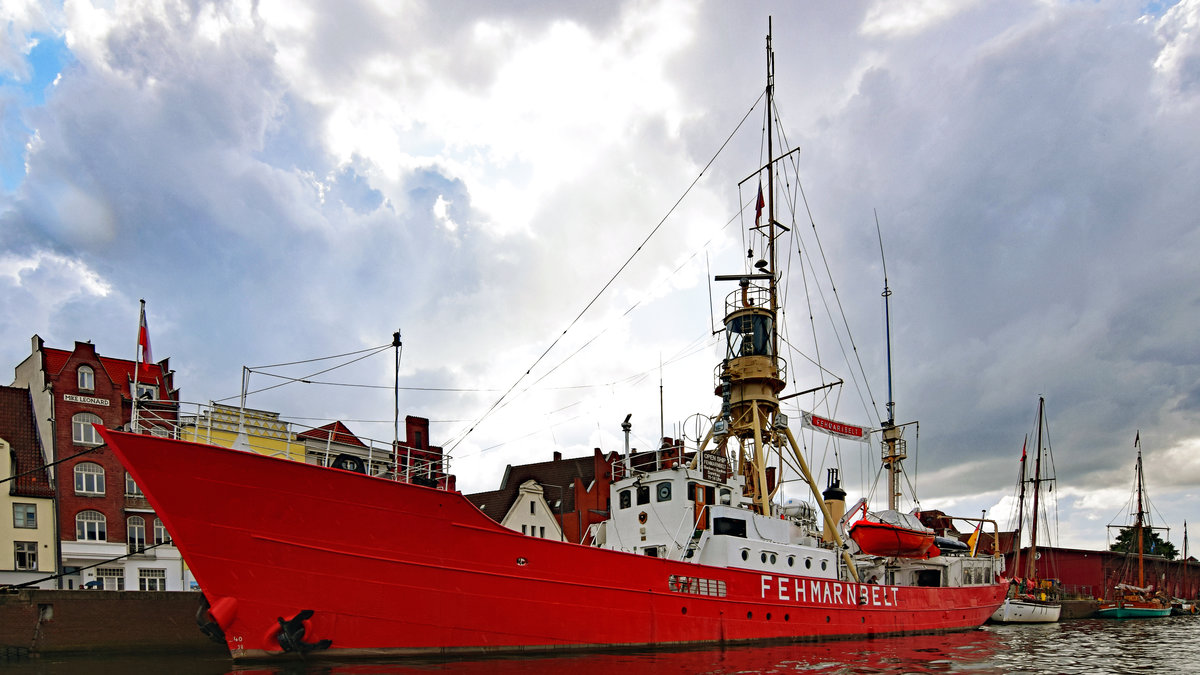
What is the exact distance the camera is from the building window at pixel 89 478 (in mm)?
29891

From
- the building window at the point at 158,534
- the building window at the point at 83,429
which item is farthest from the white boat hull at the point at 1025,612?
the building window at the point at 83,429

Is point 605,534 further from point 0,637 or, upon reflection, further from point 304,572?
point 0,637

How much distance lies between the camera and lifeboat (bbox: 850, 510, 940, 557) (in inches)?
1186

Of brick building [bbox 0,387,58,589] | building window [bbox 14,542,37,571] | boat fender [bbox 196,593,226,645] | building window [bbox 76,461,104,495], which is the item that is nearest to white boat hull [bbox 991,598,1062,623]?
boat fender [bbox 196,593,226,645]

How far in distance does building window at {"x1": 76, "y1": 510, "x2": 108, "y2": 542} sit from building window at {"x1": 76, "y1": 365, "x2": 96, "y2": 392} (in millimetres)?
4546

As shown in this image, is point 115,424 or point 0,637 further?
point 115,424

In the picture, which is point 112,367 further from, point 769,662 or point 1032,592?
point 1032,592

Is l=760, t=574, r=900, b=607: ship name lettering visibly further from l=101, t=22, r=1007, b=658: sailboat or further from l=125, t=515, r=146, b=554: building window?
l=125, t=515, r=146, b=554: building window

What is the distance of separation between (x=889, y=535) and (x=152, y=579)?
27148mm

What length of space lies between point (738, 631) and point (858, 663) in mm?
3448

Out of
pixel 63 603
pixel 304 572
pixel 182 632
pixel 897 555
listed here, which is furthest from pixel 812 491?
pixel 63 603

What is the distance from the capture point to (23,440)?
98.9 ft

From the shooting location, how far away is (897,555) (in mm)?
30516

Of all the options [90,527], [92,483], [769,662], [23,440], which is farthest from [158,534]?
[769,662]
